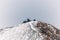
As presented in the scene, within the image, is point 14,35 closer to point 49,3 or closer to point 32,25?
point 32,25

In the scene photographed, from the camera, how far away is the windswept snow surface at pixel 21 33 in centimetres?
76

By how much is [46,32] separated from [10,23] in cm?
73

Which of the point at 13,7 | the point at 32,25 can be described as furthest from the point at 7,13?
the point at 32,25

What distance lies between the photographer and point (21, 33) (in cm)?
78

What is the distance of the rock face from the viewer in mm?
760

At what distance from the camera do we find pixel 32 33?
77 centimetres

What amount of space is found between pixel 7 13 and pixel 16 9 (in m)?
0.11

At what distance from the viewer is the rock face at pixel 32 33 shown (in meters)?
0.76

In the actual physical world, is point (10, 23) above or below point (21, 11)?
below

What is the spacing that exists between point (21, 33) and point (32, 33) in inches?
2.6

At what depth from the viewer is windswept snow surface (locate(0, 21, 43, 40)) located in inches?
29.9

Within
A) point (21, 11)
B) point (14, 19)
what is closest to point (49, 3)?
point (21, 11)

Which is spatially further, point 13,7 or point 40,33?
point 13,7

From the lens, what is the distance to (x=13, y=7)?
4.69 feet
